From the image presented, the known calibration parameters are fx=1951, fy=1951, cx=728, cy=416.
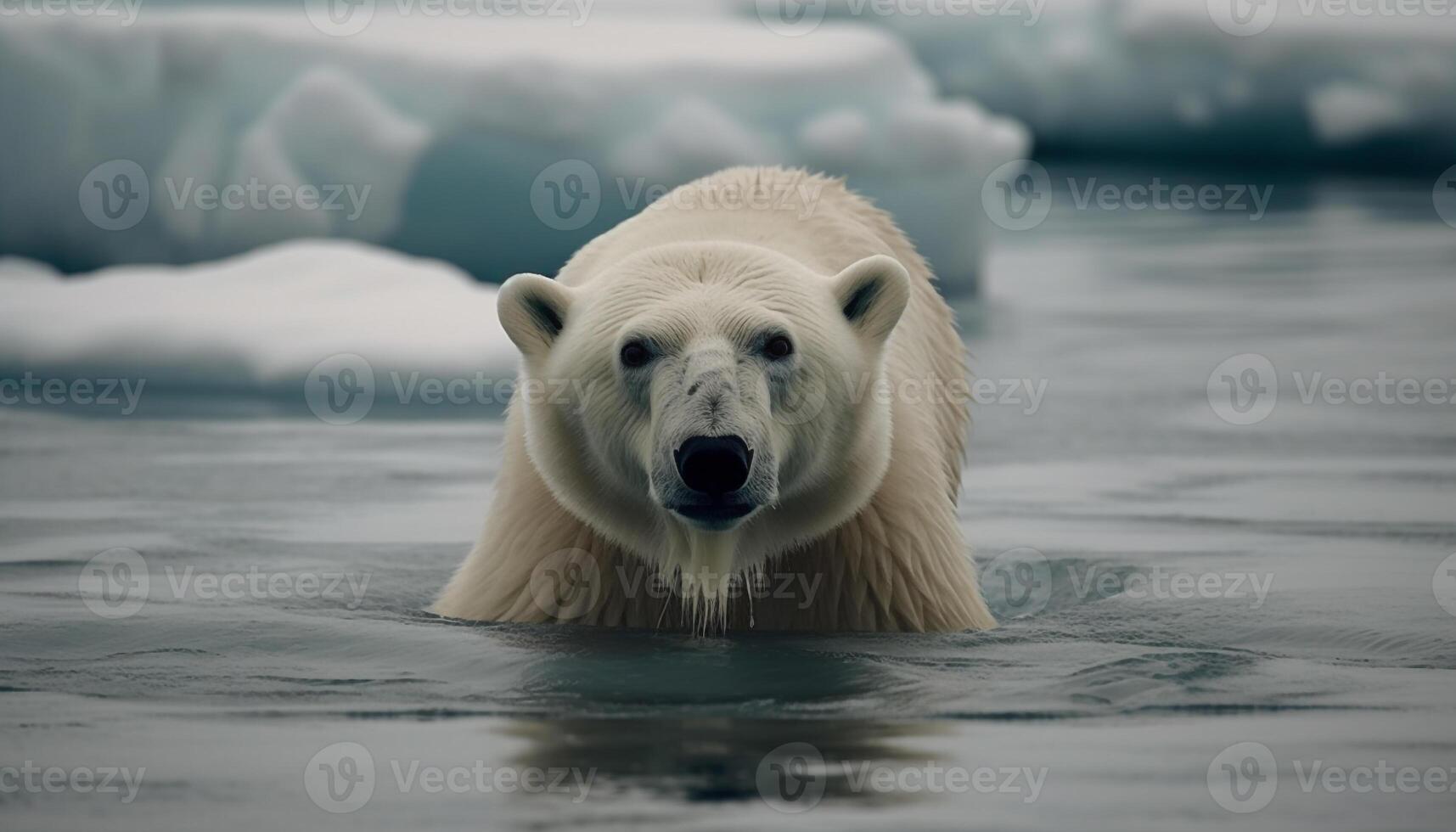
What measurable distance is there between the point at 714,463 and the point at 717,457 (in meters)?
0.02

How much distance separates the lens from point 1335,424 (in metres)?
9.37

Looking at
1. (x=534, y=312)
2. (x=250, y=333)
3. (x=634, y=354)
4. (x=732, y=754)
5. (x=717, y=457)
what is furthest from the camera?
(x=250, y=333)

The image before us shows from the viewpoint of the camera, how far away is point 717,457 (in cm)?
429

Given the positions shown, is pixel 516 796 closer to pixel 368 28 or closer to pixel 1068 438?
pixel 1068 438

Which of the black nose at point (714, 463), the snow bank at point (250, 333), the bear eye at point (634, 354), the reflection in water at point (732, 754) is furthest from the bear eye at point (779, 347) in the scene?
the snow bank at point (250, 333)

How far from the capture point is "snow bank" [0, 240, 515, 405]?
1053 cm

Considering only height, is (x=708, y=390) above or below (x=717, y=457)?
Answer: above

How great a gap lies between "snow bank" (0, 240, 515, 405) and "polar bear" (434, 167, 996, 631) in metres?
5.02

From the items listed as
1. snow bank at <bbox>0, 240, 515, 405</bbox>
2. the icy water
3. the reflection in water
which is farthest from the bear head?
snow bank at <bbox>0, 240, 515, 405</bbox>

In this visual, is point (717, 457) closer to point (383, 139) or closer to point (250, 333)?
point (250, 333)

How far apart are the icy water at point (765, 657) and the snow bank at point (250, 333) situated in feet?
2.47

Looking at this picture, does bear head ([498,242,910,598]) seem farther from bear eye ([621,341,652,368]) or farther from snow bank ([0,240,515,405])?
snow bank ([0,240,515,405])

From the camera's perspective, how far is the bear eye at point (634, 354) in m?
4.63

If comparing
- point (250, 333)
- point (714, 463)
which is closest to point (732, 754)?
point (714, 463)
